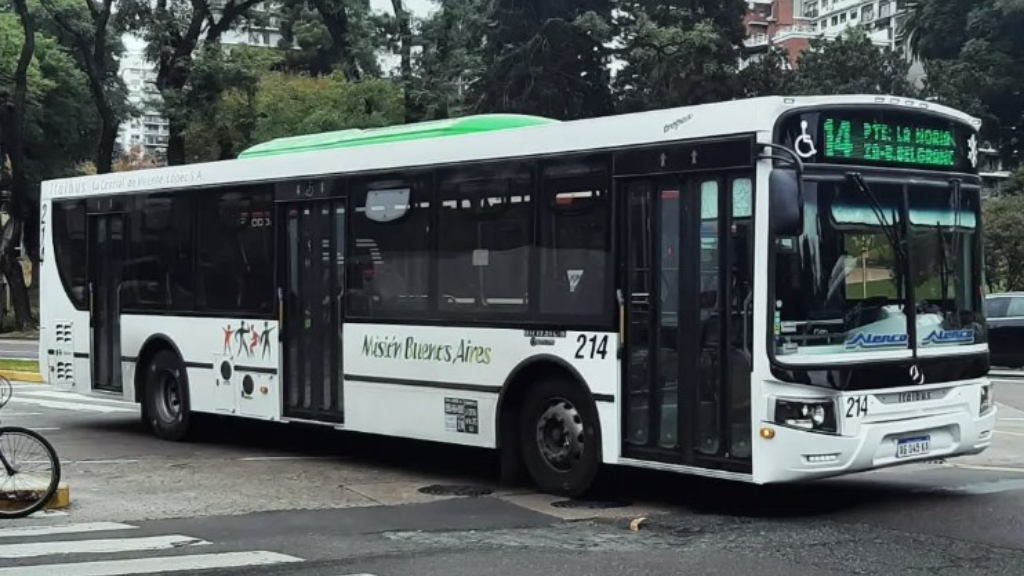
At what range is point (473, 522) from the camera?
899 cm

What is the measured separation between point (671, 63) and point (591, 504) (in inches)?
1395

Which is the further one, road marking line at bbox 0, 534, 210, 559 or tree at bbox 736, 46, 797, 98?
tree at bbox 736, 46, 797, 98

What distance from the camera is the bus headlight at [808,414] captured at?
8367 mm

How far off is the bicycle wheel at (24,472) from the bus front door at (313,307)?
10.5 ft

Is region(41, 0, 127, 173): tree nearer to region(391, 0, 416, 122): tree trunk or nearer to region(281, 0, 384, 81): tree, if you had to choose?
region(281, 0, 384, 81): tree

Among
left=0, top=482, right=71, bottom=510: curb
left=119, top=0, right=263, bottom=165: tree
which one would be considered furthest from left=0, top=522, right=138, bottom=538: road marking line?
left=119, top=0, right=263, bottom=165: tree

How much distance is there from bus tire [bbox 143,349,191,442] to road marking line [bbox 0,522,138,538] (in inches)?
195

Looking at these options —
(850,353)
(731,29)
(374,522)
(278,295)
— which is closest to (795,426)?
(850,353)

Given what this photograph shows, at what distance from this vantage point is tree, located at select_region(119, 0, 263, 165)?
126 feet

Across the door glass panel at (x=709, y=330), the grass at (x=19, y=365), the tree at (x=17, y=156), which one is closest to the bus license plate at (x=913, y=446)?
the door glass panel at (x=709, y=330)

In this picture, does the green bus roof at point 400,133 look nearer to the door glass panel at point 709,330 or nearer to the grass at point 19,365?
the door glass panel at point 709,330

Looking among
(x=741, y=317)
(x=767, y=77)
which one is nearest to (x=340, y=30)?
(x=767, y=77)

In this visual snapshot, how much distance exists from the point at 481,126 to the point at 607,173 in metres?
2.07

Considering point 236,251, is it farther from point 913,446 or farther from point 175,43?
point 175,43
